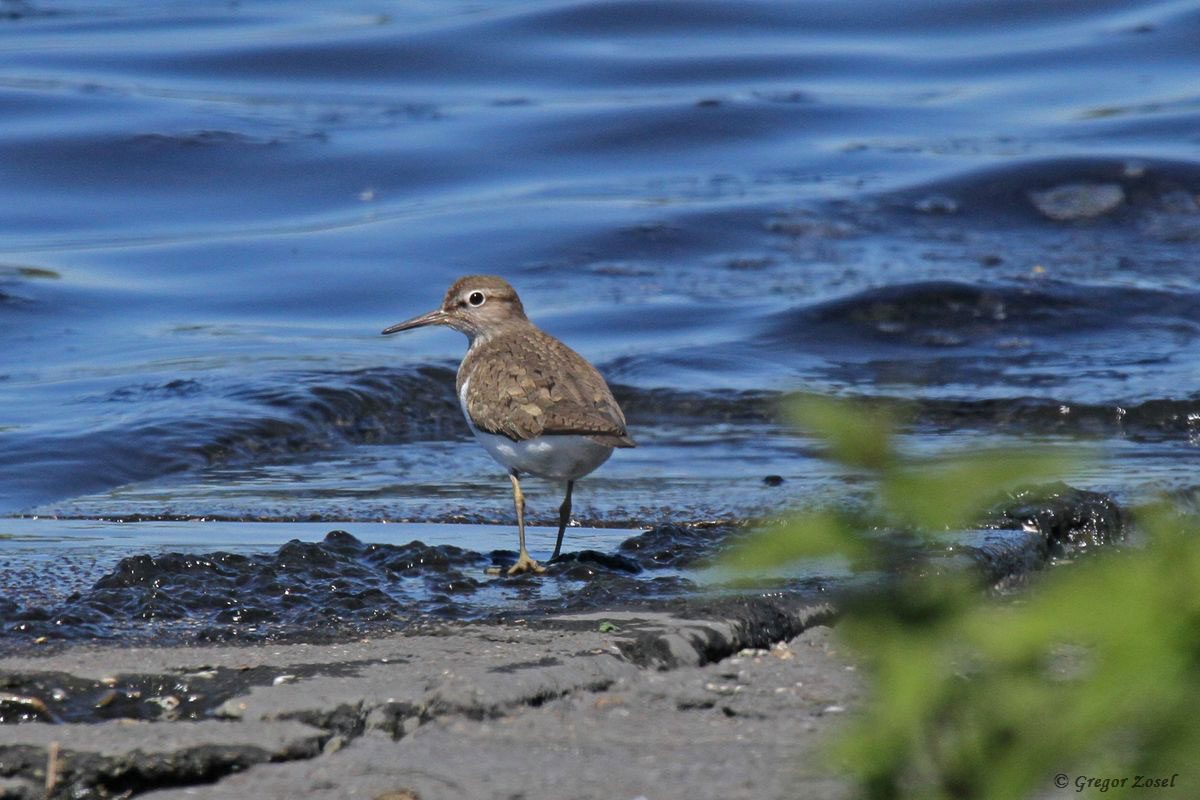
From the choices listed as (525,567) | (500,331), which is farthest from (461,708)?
(500,331)

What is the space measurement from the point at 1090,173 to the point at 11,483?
927 centimetres

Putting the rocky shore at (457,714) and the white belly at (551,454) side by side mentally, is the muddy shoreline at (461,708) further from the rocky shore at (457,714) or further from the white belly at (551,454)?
the white belly at (551,454)

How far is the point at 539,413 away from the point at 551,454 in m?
0.14

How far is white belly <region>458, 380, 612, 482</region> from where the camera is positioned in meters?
5.41

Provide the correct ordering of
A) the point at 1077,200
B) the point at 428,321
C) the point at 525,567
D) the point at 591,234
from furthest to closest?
the point at 1077,200
the point at 591,234
the point at 428,321
the point at 525,567

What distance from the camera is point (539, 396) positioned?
5.50m

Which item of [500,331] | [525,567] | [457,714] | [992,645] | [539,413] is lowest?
[525,567]

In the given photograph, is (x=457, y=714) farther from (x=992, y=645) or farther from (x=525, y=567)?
(x=992, y=645)

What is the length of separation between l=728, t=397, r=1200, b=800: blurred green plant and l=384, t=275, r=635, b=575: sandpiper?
3.28m

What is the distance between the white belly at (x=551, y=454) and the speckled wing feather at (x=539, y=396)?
0.12ft

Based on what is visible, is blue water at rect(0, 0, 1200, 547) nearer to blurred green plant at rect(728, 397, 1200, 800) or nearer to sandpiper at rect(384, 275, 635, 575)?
sandpiper at rect(384, 275, 635, 575)

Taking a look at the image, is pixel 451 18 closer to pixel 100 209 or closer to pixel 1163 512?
pixel 100 209

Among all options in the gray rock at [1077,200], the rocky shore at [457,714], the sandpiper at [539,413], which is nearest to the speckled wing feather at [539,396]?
the sandpiper at [539,413]

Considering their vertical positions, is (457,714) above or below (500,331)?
below
